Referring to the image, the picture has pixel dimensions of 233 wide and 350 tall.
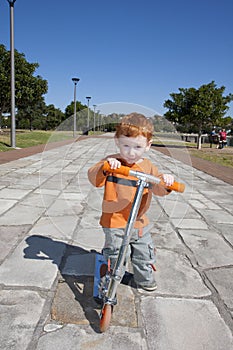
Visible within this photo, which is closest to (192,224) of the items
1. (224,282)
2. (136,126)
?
(224,282)

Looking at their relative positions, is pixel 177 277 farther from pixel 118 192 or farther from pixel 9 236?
pixel 9 236

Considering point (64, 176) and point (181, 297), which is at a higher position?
point (64, 176)

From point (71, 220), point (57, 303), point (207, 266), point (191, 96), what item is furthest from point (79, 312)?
point (191, 96)

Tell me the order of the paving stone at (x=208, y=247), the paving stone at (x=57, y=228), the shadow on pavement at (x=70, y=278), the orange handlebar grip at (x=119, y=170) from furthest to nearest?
the paving stone at (x=57, y=228) < the paving stone at (x=208, y=247) < the shadow on pavement at (x=70, y=278) < the orange handlebar grip at (x=119, y=170)

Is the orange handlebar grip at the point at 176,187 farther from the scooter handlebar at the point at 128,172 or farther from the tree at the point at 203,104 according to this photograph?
the tree at the point at 203,104

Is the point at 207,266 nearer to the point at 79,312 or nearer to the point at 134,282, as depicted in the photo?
the point at 134,282

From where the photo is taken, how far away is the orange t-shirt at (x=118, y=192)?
5.93ft

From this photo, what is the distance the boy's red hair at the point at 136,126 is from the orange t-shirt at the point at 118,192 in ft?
0.71

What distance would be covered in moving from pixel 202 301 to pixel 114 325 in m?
0.72

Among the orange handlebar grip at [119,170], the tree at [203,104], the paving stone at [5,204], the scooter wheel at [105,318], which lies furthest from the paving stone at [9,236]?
the tree at [203,104]

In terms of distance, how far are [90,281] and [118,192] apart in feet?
3.26

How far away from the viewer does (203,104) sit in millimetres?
18922

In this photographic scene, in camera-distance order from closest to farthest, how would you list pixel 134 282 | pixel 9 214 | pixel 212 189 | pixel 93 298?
pixel 93 298 → pixel 134 282 → pixel 9 214 → pixel 212 189

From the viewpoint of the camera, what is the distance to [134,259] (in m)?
2.26
